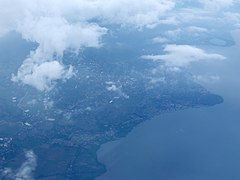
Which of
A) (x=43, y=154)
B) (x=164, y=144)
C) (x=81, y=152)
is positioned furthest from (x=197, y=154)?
(x=43, y=154)

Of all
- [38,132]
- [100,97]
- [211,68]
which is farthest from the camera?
[211,68]

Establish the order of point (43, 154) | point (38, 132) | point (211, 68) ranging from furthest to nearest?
point (211, 68)
point (38, 132)
point (43, 154)

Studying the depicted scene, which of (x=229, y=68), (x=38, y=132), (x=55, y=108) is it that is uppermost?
(x=229, y=68)

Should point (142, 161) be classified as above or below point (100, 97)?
below

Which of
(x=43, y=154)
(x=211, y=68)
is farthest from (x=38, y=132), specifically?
(x=211, y=68)

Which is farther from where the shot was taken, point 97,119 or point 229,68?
point 229,68

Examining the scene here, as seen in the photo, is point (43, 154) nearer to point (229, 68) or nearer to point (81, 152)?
point (81, 152)
